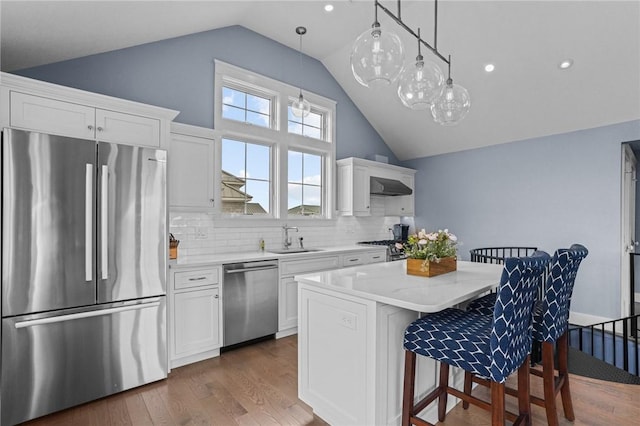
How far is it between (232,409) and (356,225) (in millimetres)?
3635

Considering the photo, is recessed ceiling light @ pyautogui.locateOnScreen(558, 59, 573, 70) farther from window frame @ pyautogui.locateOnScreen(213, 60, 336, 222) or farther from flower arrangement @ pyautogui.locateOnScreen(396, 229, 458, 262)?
window frame @ pyautogui.locateOnScreen(213, 60, 336, 222)

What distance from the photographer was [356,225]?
558cm

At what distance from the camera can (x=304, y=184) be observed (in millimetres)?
4938

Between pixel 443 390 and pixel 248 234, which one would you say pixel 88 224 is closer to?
pixel 248 234

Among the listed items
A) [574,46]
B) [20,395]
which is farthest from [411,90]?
[20,395]

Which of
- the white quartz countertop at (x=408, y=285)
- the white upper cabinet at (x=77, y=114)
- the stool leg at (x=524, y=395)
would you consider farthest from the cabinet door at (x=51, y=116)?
the stool leg at (x=524, y=395)

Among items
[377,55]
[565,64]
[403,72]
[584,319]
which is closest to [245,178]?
[403,72]

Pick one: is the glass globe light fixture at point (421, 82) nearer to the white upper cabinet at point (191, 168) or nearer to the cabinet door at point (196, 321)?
the white upper cabinet at point (191, 168)

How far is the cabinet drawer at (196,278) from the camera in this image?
9.84ft

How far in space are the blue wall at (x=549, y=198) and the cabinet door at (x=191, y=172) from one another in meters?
4.04

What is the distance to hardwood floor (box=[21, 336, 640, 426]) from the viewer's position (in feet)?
7.32

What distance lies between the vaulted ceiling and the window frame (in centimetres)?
58

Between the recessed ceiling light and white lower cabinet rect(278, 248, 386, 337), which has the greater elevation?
the recessed ceiling light

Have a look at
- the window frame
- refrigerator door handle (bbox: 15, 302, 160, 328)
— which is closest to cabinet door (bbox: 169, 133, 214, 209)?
the window frame
